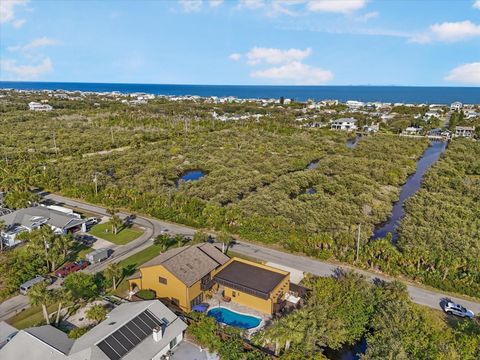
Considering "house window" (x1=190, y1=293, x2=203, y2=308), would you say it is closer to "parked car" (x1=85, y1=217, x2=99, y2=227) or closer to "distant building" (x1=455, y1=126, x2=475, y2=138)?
"parked car" (x1=85, y1=217, x2=99, y2=227)

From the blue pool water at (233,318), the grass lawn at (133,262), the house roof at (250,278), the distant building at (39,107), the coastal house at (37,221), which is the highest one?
the distant building at (39,107)

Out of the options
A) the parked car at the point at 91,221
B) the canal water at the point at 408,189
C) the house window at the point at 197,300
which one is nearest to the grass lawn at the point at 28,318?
the house window at the point at 197,300

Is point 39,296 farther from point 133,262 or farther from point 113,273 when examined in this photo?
point 133,262

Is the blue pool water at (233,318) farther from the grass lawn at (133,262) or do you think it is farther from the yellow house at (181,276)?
the grass lawn at (133,262)

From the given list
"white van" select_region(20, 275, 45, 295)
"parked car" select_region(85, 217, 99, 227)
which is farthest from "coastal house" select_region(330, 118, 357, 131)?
"white van" select_region(20, 275, 45, 295)

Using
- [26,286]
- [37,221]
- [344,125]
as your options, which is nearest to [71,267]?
[26,286]

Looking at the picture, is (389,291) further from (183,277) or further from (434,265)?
(183,277)

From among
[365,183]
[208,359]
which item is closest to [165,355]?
[208,359]
